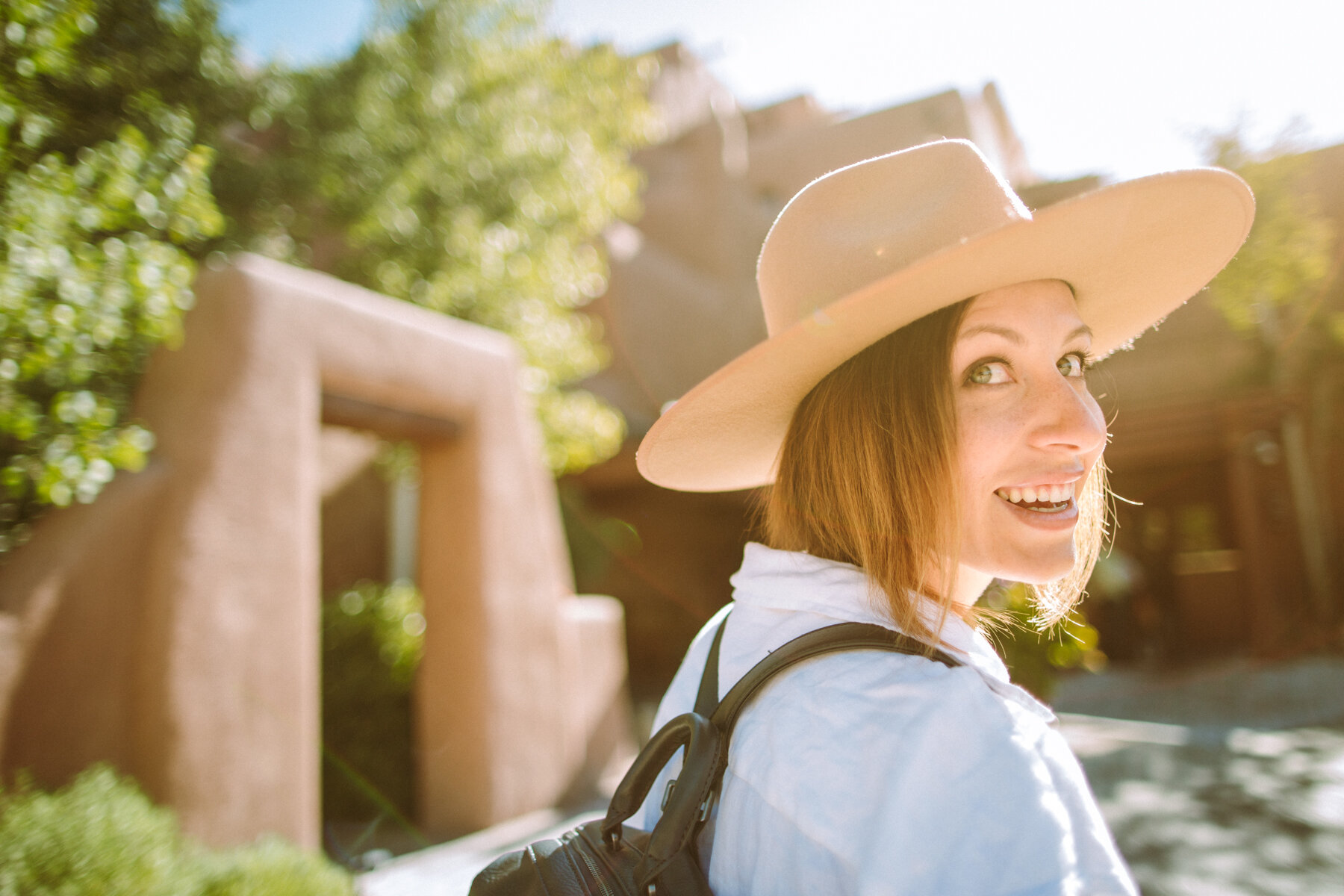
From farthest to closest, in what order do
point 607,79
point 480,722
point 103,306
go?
point 607,79
point 480,722
point 103,306

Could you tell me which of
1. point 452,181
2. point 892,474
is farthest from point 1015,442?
point 452,181

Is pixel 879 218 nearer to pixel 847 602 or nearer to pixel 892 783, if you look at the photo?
pixel 847 602

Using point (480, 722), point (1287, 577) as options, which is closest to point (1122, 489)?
point (1287, 577)

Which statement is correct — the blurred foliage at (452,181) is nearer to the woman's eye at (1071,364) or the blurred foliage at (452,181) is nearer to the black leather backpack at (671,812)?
the woman's eye at (1071,364)

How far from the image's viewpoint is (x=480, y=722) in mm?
5082

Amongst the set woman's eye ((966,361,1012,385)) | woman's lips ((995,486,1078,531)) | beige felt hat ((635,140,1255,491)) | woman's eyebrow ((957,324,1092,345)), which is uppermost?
beige felt hat ((635,140,1255,491))

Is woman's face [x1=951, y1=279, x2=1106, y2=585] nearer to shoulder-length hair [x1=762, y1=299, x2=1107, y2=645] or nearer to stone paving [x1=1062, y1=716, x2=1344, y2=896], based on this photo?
shoulder-length hair [x1=762, y1=299, x2=1107, y2=645]

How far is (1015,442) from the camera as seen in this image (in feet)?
3.73

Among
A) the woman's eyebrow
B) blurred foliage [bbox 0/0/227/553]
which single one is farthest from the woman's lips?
blurred foliage [bbox 0/0/227/553]

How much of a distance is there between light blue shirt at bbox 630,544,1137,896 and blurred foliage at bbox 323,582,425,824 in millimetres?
4881

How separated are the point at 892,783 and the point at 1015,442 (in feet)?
1.81

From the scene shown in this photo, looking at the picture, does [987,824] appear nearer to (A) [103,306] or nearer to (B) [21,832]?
(B) [21,832]

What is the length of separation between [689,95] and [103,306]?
57.2ft

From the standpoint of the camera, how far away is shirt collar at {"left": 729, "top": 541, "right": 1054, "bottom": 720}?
3.38 feet
